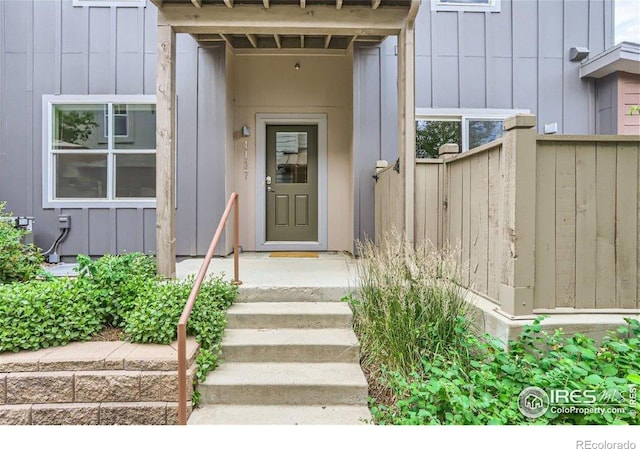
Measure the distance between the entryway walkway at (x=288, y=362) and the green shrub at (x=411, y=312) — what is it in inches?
7.2

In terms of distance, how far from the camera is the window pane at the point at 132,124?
5207 millimetres

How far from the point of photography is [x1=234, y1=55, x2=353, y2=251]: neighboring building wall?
18.8 feet

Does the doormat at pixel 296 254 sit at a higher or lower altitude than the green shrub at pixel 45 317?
higher

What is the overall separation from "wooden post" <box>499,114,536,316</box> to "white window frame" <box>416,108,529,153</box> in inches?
124

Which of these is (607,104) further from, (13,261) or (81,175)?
(13,261)

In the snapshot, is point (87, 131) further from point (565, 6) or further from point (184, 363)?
point (565, 6)

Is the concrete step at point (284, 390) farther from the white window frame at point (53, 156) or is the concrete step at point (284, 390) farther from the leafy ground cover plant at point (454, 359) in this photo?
the white window frame at point (53, 156)

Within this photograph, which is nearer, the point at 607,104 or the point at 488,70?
the point at 607,104

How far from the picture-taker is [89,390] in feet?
7.59

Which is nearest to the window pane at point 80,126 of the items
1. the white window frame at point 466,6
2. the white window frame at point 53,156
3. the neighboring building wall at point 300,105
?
the white window frame at point 53,156

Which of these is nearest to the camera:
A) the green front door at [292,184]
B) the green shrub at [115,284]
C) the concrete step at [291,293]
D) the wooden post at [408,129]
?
the green shrub at [115,284]

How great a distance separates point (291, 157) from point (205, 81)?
1.61 m

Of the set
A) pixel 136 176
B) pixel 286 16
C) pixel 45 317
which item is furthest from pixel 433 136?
pixel 45 317
